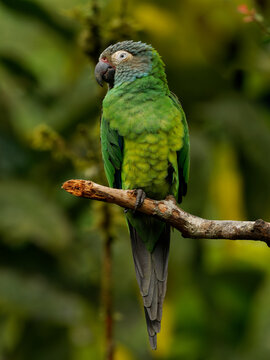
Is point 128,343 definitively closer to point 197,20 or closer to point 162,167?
point 162,167

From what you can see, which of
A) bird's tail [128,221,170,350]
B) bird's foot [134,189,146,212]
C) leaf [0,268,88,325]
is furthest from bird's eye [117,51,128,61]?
leaf [0,268,88,325]

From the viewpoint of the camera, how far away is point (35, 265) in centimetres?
365

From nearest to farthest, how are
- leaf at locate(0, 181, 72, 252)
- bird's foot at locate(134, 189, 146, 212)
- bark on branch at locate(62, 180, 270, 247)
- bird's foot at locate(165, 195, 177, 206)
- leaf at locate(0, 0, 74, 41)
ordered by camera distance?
1. bark on branch at locate(62, 180, 270, 247)
2. bird's foot at locate(134, 189, 146, 212)
3. bird's foot at locate(165, 195, 177, 206)
4. leaf at locate(0, 181, 72, 252)
5. leaf at locate(0, 0, 74, 41)

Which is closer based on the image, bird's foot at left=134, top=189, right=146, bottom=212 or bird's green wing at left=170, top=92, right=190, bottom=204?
bird's foot at left=134, top=189, right=146, bottom=212

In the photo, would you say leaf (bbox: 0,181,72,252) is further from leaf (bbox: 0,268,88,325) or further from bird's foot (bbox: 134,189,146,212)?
bird's foot (bbox: 134,189,146,212)

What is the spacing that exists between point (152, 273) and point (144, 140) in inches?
21.7

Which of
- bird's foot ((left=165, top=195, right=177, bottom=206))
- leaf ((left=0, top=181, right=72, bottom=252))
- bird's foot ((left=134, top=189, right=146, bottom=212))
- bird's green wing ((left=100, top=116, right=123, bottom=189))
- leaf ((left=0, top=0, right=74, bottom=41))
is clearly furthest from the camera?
leaf ((left=0, top=0, right=74, bottom=41))

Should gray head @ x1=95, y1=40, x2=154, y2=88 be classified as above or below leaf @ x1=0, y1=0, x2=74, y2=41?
below

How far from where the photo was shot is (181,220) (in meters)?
2.20

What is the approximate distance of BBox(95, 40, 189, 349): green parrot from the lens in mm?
2529

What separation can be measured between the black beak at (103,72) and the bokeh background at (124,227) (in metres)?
0.79

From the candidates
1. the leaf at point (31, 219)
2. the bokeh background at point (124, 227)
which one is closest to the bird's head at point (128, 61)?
the bokeh background at point (124, 227)

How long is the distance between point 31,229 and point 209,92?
4.86 feet

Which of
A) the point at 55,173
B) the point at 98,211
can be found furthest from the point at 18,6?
the point at 98,211
